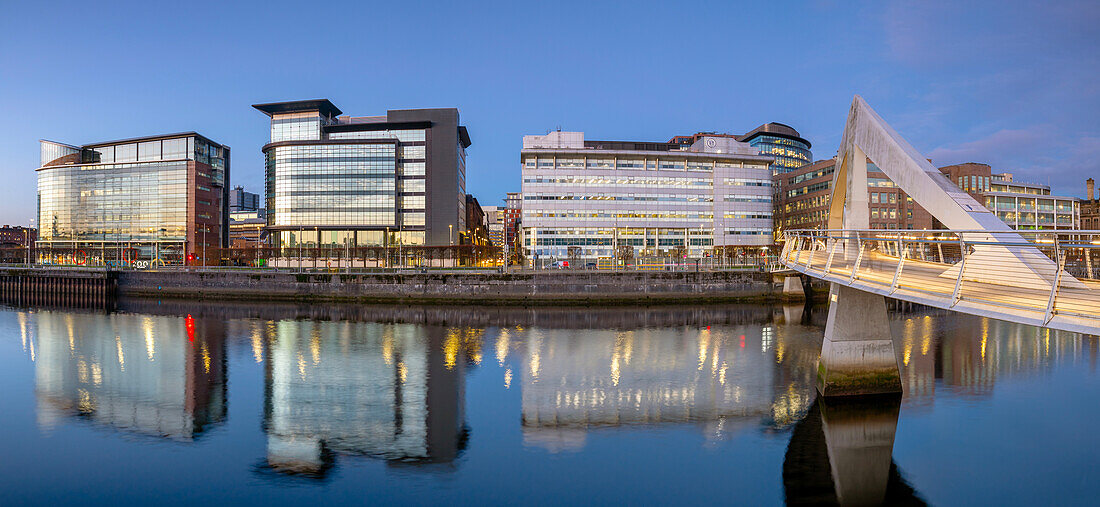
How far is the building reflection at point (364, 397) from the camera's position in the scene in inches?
719

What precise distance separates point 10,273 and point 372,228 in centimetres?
5035

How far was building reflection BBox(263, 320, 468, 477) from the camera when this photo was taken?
1825 centimetres

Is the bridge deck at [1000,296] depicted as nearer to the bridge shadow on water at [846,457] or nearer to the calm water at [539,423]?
the bridge shadow on water at [846,457]

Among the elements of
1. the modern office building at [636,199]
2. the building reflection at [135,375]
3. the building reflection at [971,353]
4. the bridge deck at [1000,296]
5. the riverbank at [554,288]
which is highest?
the modern office building at [636,199]

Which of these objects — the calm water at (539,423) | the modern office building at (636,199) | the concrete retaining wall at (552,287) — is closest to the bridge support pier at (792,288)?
the concrete retaining wall at (552,287)

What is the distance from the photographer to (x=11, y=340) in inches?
1565

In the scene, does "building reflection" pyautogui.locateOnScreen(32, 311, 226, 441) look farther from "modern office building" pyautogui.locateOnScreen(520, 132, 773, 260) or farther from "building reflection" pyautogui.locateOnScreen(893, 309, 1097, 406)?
"modern office building" pyautogui.locateOnScreen(520, 132, 773, 260)

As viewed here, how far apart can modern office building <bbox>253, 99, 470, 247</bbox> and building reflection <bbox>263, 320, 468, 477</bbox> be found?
6757cm

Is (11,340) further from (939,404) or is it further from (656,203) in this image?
(656,203)

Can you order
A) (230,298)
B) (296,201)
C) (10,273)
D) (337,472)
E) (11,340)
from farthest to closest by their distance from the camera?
(296,201), (10,273), (230,298), (11,340), (337,472)

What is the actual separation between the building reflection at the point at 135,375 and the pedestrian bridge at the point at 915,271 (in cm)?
2223

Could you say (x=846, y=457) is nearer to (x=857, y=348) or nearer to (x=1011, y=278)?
(x=857, y=348)

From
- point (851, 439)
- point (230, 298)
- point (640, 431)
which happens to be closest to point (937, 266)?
point (851, 439)

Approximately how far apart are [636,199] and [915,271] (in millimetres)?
81127
